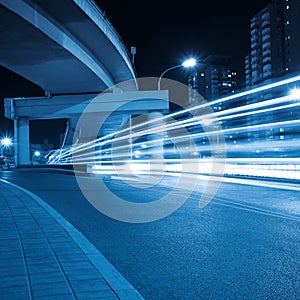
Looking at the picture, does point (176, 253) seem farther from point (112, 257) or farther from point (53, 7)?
point (53, 7)

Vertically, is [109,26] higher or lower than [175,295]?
higher

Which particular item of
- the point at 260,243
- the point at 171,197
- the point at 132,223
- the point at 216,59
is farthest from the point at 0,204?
the point at 216,59

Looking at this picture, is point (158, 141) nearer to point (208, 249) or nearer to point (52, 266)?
point (208, 249)

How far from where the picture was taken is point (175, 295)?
4.25 meters

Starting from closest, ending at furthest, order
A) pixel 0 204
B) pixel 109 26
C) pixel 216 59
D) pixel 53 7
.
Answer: pixel 0 204, pixel 53 7, pixel 109 26, pixel 216 59

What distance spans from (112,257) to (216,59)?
174814 mm

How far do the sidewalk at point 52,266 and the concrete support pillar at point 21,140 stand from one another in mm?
34318

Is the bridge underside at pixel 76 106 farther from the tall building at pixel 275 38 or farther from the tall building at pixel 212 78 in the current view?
the tall building at pixel 212 78

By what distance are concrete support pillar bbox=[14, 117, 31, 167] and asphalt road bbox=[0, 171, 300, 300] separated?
3164cm

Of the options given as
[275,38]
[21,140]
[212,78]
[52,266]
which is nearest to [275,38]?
[275,38]

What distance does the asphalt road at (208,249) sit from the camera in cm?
447

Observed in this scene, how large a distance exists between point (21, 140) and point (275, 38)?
351 feet

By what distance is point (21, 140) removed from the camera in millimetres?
41219

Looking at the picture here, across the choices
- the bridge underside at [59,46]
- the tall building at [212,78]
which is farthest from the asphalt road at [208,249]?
the tall building at [212,78]
